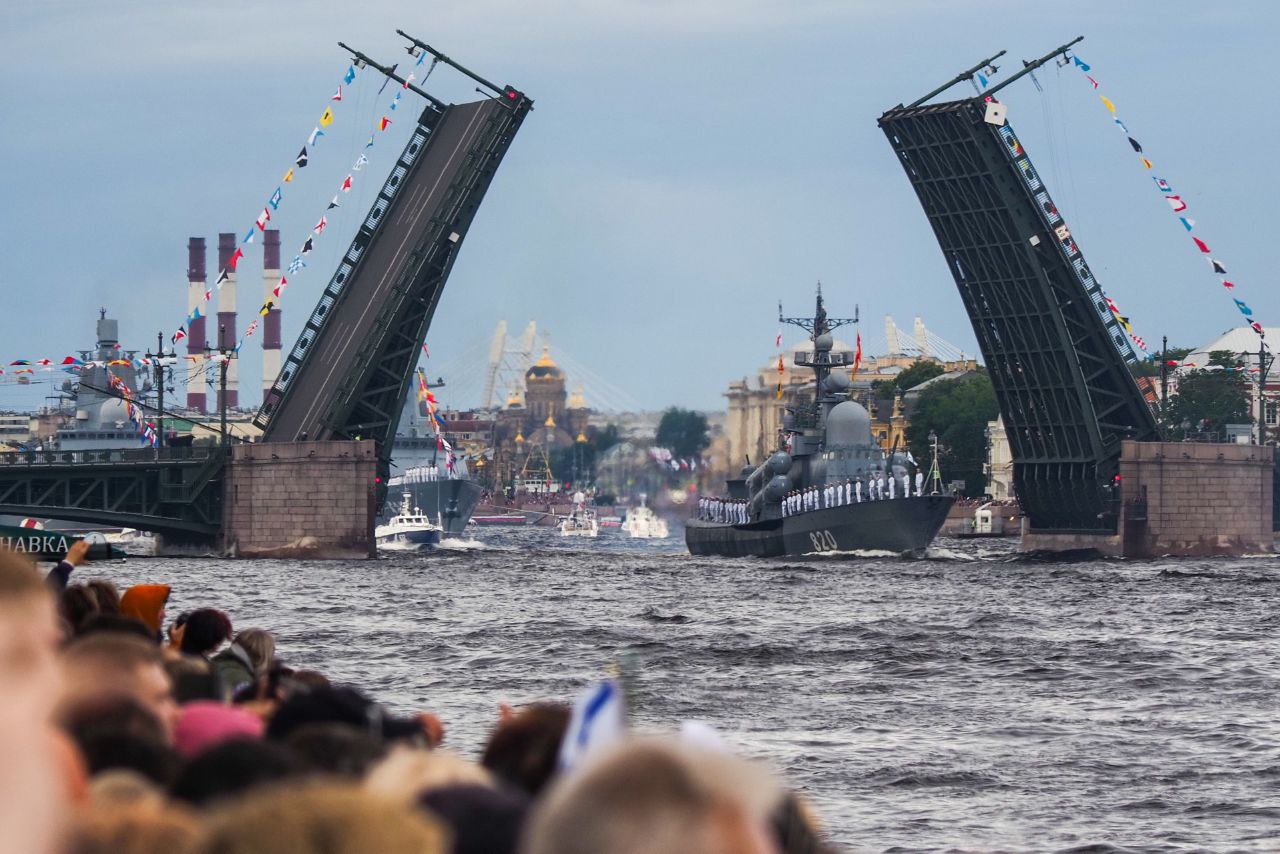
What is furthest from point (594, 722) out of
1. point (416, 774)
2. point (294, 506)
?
point (294, 506)

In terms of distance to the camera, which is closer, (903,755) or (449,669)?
(903,755)

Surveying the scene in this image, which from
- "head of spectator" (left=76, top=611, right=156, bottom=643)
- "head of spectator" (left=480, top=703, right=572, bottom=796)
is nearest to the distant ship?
"head of spectator" (left=76, top=611, right=156, bottom=643)

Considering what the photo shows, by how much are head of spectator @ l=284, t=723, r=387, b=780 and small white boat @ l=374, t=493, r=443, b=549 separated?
7152 cm

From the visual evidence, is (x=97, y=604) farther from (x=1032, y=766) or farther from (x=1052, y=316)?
(x=1052, y=316)

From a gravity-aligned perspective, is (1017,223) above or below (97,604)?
above

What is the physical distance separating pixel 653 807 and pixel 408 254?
45.1 metres

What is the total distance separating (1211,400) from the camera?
89062 millimetres

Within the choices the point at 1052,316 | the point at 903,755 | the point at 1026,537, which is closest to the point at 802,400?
the point at 1026,537

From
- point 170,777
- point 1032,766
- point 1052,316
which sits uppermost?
point 1052,316

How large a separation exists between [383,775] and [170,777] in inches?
13.3

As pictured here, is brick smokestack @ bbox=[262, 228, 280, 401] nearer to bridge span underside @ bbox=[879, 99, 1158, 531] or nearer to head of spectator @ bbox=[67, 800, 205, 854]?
bridge span underside @ bbox=[879, 99, 1158, 531]

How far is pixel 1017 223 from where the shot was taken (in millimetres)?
Result: 47250

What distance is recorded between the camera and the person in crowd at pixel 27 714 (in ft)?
8.81

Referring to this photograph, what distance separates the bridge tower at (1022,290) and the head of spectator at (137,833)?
44.5 metres
